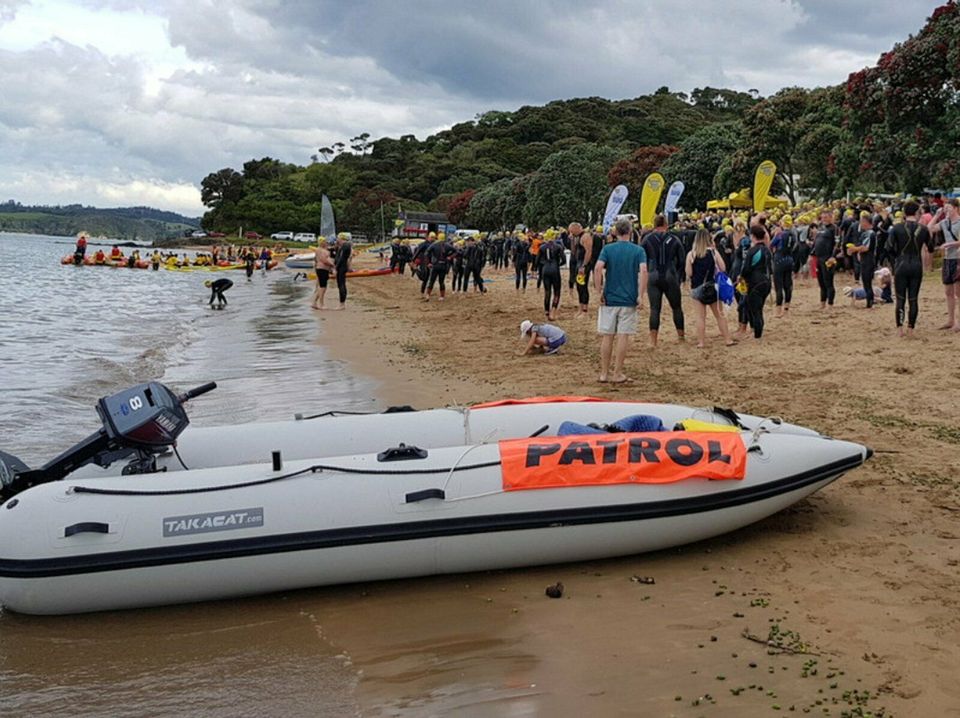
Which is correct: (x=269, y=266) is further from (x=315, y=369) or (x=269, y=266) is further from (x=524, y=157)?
(x=524, y=157)

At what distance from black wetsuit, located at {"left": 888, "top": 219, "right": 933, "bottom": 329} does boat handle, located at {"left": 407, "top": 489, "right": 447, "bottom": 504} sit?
756 centimetres

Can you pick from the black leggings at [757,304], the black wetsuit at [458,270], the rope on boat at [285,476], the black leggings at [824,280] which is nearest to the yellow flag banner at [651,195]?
the black wetsuit at [458,270]

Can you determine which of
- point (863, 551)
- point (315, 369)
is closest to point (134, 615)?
point (863, 551)

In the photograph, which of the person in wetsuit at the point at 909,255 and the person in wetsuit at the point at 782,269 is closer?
the person in wetsuit at the point at 909,255

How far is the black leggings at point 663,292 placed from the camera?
1022 cm

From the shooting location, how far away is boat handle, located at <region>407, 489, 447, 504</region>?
414 cm

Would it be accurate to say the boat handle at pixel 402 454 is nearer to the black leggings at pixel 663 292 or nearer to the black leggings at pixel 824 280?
the black leggings at pixel 663 292

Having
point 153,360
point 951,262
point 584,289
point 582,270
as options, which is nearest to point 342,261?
point 582,270

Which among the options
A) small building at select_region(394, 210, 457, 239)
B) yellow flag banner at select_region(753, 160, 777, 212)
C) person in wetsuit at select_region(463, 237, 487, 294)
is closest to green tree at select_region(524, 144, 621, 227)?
small building at select_region(394, 210, 457, 239)

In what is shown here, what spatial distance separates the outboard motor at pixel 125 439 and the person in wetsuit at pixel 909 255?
321 inches

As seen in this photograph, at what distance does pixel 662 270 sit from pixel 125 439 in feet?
23.5

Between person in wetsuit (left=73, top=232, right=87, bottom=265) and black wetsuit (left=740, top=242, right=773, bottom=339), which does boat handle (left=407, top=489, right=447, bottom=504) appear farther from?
person in wetsuit (left=73, top=232, right=87, bottom=265)

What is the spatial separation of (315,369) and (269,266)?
108ft

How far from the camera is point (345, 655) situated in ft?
11.7
